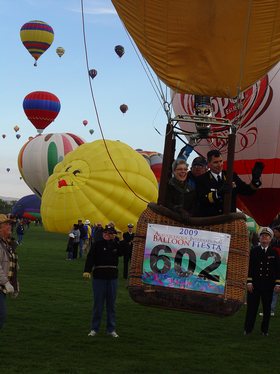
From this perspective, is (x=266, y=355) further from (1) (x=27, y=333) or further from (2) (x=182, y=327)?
(1) (x=27, y=333)

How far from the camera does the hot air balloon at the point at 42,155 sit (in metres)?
47.3

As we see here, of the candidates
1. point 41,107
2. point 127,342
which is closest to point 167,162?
point 127,342

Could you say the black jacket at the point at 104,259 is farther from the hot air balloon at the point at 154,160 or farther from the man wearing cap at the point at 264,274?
the hot air balloon at the point at 154,160

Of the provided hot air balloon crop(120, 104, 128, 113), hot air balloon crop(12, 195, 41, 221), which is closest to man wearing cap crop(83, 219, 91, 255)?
hot air balloon crop(120, 104, 128, 113)

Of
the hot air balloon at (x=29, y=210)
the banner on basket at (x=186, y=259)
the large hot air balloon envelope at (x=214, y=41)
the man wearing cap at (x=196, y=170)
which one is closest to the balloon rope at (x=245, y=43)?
the large hot air balloon envelope at (x=214, y=41)

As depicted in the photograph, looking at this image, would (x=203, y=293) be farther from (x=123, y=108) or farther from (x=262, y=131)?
(x=123, y=108)

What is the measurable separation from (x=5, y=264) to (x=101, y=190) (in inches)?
851

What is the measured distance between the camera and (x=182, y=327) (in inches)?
457

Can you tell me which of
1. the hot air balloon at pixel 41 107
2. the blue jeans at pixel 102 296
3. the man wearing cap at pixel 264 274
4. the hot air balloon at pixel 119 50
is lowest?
the blue jeans at pixel 102 296

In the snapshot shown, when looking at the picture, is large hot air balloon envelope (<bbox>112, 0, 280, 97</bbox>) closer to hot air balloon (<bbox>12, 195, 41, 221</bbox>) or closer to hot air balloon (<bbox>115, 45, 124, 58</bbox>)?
hot air balloon (<bbox>115, 45, 124, 58</bbox>)

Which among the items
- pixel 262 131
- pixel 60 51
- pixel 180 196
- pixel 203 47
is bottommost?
pixel 180 196

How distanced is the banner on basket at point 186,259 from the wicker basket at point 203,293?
5 cm

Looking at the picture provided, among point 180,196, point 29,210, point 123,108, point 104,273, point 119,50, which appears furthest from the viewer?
point 29,210

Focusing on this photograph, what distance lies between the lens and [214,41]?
29.0ft
